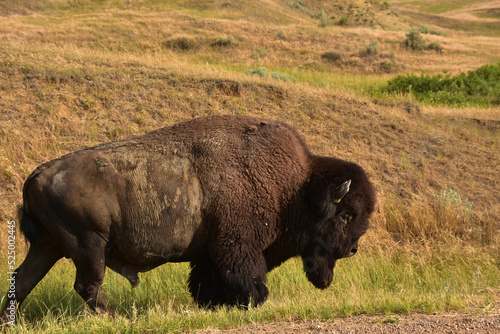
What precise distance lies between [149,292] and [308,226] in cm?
220

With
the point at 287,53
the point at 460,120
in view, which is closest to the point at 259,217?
the point at 460,120

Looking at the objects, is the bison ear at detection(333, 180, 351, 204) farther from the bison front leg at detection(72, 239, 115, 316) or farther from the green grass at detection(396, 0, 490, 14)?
the green grass at detection(396, 0, 490, 14)

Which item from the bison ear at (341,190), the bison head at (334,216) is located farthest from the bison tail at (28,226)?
the bison ear at (341,190)

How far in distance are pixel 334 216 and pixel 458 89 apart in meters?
15.3

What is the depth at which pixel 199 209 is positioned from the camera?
5234 mm

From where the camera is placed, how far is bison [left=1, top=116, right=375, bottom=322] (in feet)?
16.2

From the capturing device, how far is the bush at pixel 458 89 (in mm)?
18062

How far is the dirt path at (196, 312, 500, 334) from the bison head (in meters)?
1.17

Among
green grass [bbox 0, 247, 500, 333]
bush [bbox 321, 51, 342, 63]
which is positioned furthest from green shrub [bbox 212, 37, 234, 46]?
green grass [bbox 0, 247, 500, 333]

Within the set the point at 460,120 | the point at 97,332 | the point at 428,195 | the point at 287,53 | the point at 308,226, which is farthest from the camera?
the point at 287,53

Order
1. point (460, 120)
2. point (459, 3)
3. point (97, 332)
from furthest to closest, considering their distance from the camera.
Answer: point (459, 3) → point (460, 120) → point (97, 332)

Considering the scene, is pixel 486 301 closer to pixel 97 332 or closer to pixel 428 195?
pixel 97 332

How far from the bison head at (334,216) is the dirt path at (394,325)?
1168 mm

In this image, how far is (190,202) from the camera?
5.20 metres
